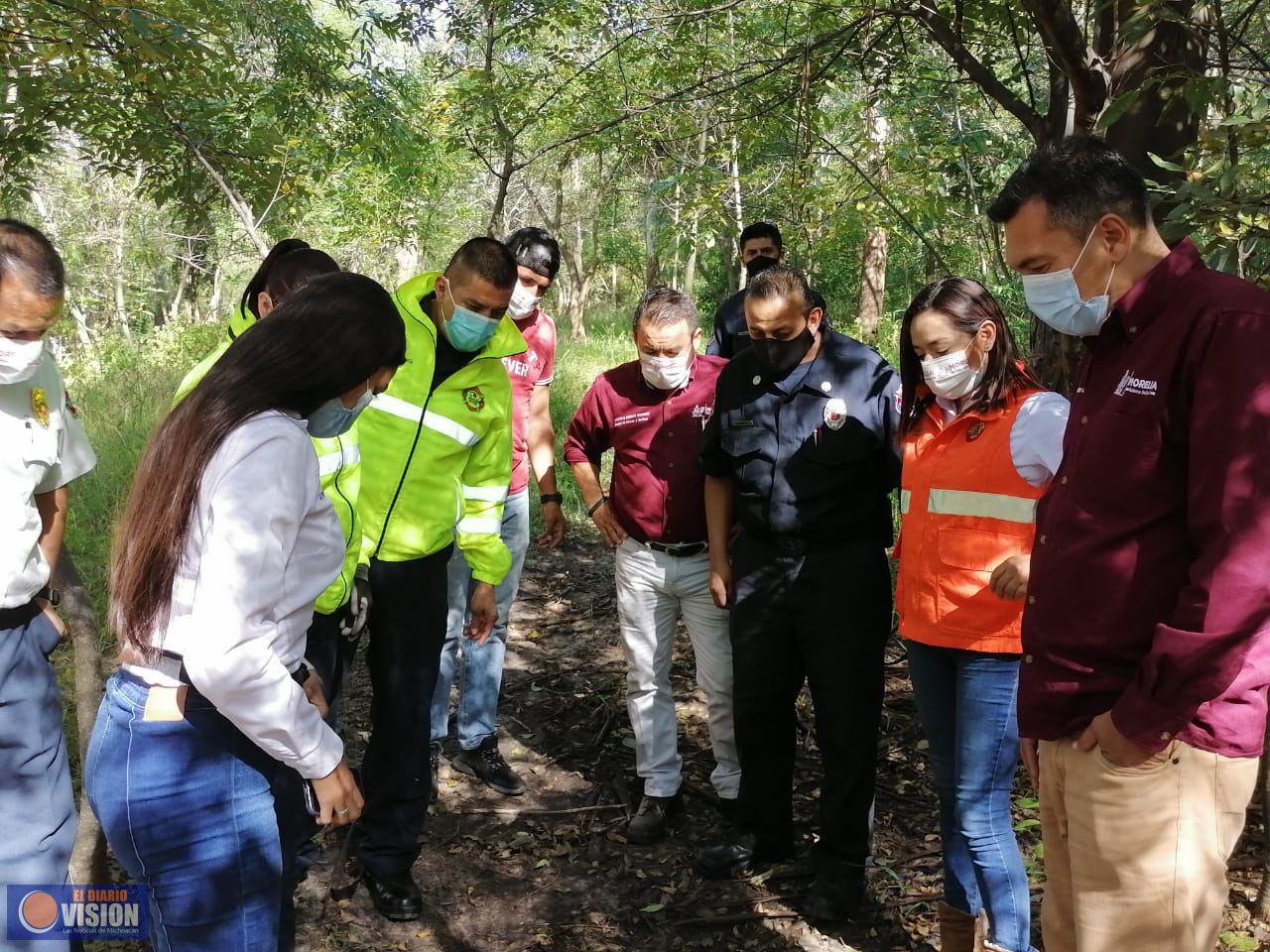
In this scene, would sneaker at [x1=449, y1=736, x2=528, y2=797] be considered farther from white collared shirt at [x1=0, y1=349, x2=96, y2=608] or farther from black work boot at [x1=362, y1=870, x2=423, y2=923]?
white collared shirt at [x1=0, y1=349, x2=96, y2=608]

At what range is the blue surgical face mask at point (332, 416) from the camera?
2.05m

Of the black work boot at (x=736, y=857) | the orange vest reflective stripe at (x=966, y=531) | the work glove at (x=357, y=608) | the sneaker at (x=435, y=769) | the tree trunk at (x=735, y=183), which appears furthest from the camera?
the tree trunk at (x=735, y=183)

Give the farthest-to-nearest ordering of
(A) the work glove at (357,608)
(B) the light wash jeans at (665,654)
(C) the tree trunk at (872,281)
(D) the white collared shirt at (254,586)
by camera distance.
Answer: (C) the tree trunk at (872,281) < (B) the light wash jeans at (665,654) < (A) the work glove at (357,608) < (D) the white collared shirt at (254,586)

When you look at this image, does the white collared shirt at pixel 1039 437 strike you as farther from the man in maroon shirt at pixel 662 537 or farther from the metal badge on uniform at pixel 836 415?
the man in maroon shirt at pixel 662 537

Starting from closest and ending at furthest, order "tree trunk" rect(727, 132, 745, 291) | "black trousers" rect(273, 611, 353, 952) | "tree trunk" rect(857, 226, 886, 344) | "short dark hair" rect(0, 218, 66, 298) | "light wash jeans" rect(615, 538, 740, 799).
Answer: "black trousers" rect(273, 611, 353, 952) → "short dark hair" rect(0, 218, 66, 298) → "light wash jeans" rect(615, 538, 740, 799) → "tree trunk" rect(727, 132, 745, 291) → "tree trunk" rect(857, 226, 886, 344)

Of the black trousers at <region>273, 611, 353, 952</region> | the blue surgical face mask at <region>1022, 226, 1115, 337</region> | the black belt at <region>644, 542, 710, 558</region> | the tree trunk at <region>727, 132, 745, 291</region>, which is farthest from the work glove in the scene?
the tree trunk at <region>727, 132, 745, 291</region>

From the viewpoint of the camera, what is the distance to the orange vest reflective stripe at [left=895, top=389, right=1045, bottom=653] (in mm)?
2654

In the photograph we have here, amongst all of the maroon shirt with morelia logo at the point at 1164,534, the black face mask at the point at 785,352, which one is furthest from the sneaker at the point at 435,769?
the maroon shirt with morelia logo at the point at 1164,534

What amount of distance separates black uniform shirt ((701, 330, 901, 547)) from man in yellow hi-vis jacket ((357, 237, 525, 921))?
0.90m

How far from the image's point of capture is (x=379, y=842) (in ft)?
11.1

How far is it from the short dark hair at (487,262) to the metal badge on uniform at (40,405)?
1.26 metres

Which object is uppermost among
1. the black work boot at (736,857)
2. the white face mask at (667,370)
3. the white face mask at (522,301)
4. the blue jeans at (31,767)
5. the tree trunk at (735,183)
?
the tree trunk at (735,183)

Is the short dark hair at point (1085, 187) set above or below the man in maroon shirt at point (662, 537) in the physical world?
above

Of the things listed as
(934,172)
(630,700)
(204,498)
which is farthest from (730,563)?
(934,172)
